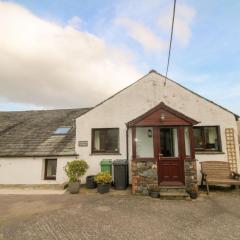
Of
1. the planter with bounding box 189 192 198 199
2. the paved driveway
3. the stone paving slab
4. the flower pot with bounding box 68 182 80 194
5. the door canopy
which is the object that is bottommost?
the paved driveway

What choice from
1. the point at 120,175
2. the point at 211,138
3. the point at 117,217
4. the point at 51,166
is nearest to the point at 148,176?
the point at 120,175

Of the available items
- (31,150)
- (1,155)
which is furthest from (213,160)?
(1,155)

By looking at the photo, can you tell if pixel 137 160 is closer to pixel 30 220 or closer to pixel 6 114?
pixel 30 220

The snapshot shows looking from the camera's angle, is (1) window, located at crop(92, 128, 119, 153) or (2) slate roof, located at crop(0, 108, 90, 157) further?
(2) slate roof, located at crop(0, 108, 90, 157)

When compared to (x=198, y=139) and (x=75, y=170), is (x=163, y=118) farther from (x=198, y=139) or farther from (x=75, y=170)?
(x=75, y=170)

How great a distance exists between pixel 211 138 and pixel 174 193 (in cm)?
444

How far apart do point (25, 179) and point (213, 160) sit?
11082mm

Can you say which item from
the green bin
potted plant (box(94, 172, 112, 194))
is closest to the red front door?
potted plant (box(94, 172, 112, 194))

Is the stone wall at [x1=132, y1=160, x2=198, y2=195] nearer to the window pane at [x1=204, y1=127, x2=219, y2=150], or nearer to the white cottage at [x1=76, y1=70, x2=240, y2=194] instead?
the white cottage at [x1=76, y1=70, x2=240, y2=194]

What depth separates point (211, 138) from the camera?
1220cm

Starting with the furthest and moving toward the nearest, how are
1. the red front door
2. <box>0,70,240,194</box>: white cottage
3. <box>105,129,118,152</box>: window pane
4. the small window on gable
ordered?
the small window on gable
<box>105,129,118,152</box>: window pane
<box>0,70,240,194</box>: white cottage
the red front door

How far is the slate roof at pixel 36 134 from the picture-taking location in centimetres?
1354

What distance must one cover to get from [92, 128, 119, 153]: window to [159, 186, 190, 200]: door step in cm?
386

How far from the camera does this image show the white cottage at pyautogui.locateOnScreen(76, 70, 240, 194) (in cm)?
1016
